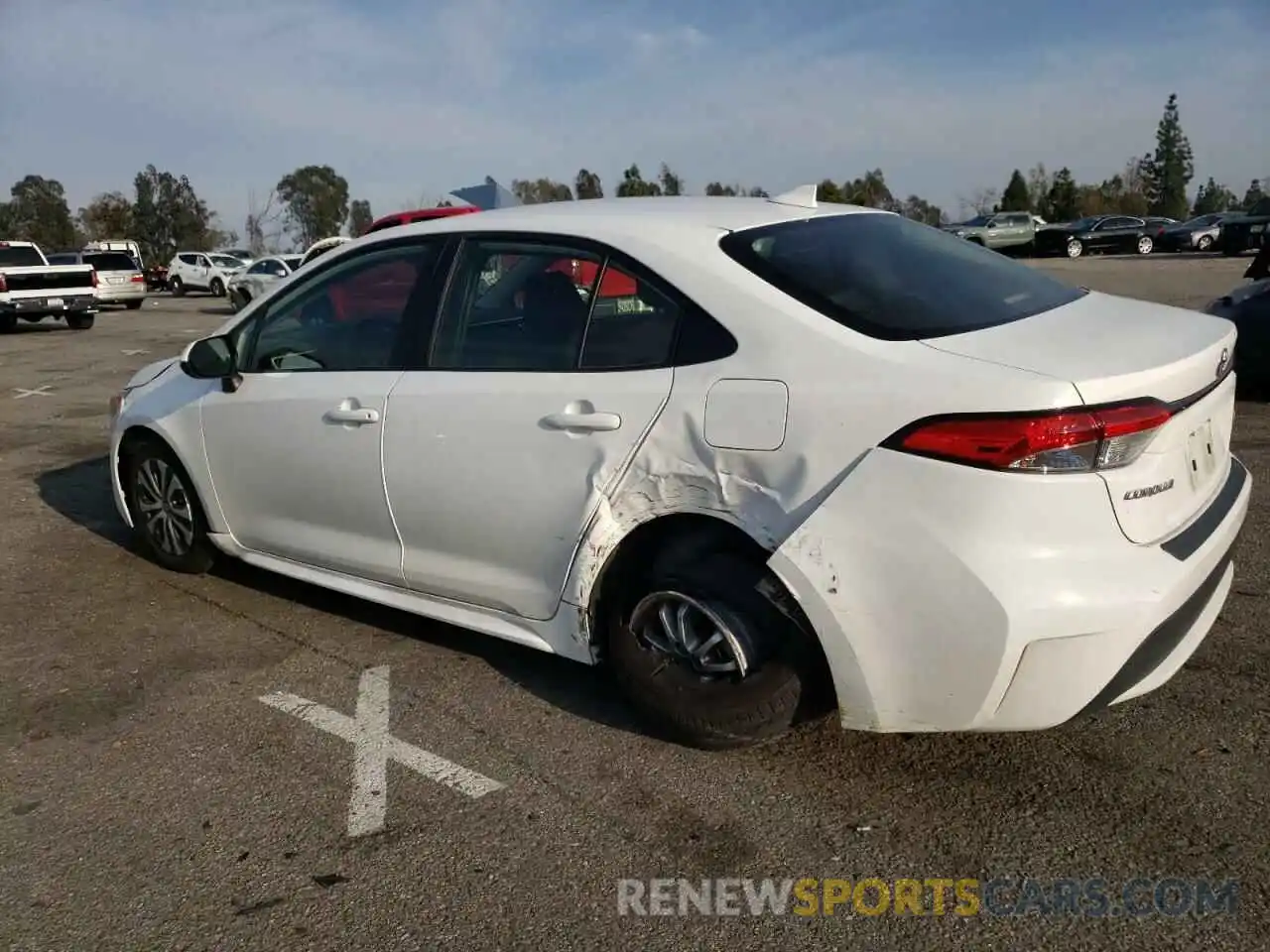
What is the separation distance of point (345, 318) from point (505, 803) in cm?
198

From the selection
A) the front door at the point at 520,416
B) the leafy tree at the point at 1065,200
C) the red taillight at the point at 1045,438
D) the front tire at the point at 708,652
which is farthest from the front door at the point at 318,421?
the leafy tree at the point at 1065,200

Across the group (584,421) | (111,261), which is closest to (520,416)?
(584,421)

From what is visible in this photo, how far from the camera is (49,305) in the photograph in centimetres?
2053

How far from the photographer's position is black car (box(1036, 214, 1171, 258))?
3903 cm

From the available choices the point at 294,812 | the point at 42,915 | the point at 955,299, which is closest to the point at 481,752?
the point at 294,812

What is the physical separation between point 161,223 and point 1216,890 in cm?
7184

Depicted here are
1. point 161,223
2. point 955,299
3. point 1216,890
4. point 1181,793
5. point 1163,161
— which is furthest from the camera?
point 1163,161

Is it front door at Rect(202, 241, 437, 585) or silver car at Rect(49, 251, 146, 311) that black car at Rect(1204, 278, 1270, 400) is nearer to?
front door at Rect(202, 241, 437, 585)

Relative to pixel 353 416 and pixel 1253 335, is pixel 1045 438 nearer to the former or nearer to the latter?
pixel 353 416

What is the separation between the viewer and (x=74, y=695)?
3875mm

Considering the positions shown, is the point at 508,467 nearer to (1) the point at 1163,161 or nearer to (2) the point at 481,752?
(2) the point at 481,752

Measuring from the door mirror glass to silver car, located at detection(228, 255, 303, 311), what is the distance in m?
18.6

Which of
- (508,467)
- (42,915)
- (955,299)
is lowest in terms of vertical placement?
(42,915)

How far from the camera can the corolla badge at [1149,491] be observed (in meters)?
2.65
